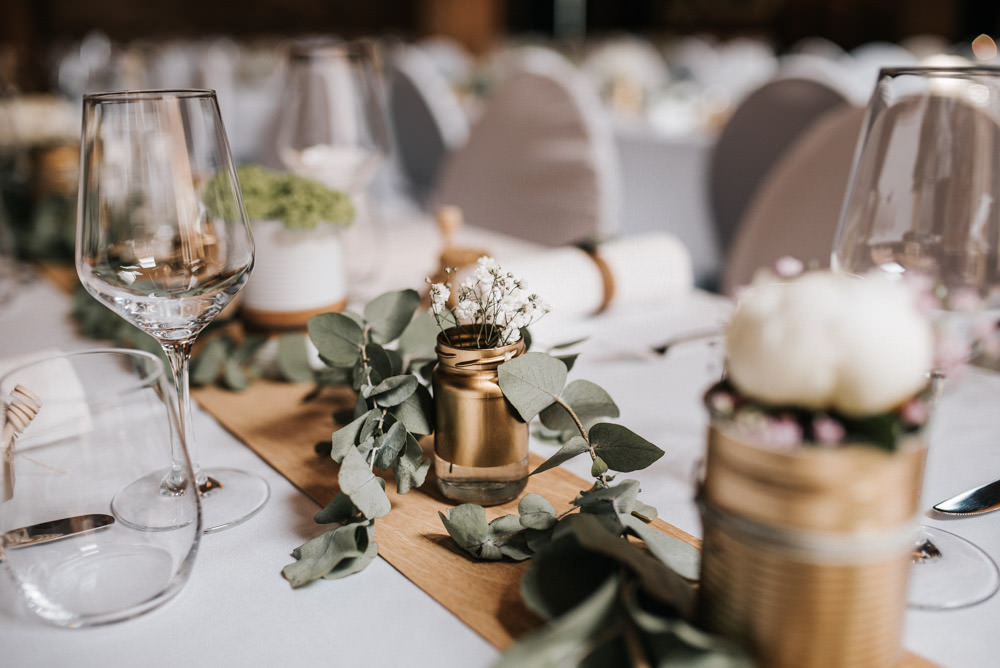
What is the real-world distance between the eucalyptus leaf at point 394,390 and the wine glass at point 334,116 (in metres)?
0.61

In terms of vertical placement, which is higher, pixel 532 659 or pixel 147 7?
pixel 147 7

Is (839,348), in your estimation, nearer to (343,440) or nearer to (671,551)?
Answer: (671,551)

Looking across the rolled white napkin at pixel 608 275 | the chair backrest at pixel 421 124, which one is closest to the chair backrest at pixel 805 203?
the rolled white napkin at pixel 608 275

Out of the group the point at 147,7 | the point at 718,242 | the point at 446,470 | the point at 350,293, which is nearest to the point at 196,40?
the point at 147,7

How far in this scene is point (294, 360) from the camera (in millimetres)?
903

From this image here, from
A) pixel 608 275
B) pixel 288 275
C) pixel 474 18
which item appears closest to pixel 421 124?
pixel 608 275

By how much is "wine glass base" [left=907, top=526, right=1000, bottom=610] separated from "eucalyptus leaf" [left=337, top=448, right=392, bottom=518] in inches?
14.0

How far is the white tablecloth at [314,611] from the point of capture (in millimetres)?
490

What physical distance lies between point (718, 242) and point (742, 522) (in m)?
2.29

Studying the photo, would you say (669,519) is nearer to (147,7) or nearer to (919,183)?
(919,183)

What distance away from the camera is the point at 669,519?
644 mm

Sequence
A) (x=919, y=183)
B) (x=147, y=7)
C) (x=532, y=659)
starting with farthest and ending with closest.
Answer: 1. (x=147, y=7)
2. (x=919, y=183)
3. (x=532, y=659)

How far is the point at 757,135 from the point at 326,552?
6.96ft

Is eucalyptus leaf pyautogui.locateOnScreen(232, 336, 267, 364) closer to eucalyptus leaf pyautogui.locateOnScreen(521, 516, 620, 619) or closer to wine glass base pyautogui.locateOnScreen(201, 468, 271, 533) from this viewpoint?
wine glass base pyautogui.locateOnScreen(201, 468, 271, 533)
